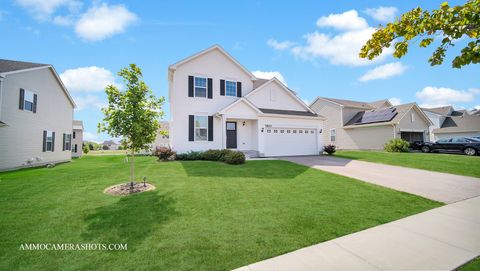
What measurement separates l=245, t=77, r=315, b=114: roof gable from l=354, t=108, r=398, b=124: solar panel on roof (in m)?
10.3

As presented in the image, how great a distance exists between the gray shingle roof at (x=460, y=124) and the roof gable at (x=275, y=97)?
25.1 m

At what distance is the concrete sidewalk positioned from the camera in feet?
10.4

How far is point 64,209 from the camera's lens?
16.9 feet

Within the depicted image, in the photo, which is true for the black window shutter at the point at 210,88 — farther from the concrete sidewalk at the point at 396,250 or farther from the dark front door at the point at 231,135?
the concrete sidewalk at the point at 396,250

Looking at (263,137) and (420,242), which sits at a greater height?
(263,137)

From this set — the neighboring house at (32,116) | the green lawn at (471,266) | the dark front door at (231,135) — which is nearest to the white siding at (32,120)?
the neighboring house at (32,116)

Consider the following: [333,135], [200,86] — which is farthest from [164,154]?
[333,135]

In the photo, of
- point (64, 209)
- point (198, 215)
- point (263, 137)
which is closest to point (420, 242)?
point (198, 215)

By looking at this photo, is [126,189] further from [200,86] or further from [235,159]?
[200,86]

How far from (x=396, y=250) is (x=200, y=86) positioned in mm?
14295

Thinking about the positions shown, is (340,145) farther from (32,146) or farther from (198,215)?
(32,146)

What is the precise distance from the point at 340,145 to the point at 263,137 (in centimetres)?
1569

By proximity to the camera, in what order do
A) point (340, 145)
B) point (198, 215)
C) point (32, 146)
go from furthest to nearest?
point (340, 145) → point (32, 146) → point (198, 215)

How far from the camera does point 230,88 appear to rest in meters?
16.7
